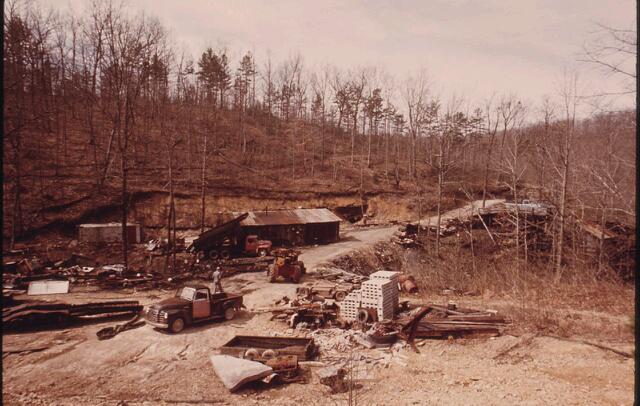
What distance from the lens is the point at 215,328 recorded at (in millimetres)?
15477

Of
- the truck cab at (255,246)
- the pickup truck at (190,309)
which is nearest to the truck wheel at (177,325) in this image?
the pickup truck at (190,309)

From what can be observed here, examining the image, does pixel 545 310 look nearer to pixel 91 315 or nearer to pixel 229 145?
pixel 91 315

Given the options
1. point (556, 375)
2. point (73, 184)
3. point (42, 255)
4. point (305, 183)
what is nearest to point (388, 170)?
point (305, 183)

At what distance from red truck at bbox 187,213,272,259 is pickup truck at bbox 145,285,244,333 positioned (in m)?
11.1

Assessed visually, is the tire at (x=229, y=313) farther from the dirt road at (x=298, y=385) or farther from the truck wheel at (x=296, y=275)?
the truck wheel at (x=296, y=275)

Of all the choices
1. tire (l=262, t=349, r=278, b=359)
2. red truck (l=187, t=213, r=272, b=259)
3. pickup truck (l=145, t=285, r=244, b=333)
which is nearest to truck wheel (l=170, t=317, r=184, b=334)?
Result: pickup truck (l=145, t=285, r=244, b=333)

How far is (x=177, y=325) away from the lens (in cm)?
1475

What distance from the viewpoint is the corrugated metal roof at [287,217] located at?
3130cm

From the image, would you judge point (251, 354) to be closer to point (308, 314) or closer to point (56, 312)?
point (308, 314)

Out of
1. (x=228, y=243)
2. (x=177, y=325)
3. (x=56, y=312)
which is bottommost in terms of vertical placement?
(x=177, y=325)

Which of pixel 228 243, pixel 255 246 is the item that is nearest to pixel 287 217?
pixel 255 246

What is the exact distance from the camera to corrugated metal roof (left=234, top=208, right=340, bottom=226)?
31.3m

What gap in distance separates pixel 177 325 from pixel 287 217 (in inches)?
767

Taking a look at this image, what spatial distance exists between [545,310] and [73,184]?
1470 inches
